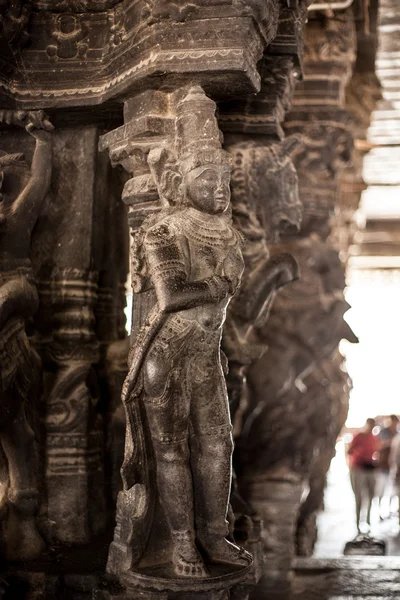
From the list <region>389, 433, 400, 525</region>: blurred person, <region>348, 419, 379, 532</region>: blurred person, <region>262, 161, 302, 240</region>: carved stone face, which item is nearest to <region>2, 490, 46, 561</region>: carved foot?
<region>262, 161, 302, 240</region>: carved stone face

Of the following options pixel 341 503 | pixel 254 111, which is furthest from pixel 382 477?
pixel 254 111

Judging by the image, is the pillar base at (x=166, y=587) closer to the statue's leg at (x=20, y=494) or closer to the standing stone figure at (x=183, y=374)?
the standing stone figure at (x=183, y=374)

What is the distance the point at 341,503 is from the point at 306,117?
713 cm

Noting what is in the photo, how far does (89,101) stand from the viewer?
5016mm

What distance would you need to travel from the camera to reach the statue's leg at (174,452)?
14.2 ft

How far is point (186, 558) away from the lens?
435 centimetres

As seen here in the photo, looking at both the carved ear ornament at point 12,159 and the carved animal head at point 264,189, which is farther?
the carved animal head at point 264,189

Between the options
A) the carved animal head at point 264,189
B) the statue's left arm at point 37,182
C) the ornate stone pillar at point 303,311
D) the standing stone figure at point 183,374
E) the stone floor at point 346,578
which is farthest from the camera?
the ornate stone pillar at point 303,311

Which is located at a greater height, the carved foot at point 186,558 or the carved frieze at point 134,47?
the carved frieze at point 134,47

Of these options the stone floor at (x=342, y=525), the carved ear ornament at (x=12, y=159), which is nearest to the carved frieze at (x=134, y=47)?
the carved ear ornament at (x=12, y=159)

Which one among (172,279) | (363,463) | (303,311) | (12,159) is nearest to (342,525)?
(363,463)

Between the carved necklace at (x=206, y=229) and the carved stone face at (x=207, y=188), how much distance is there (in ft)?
0.14

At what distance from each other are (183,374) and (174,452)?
1.19 feet

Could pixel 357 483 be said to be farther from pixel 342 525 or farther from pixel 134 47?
pixel 134 47
